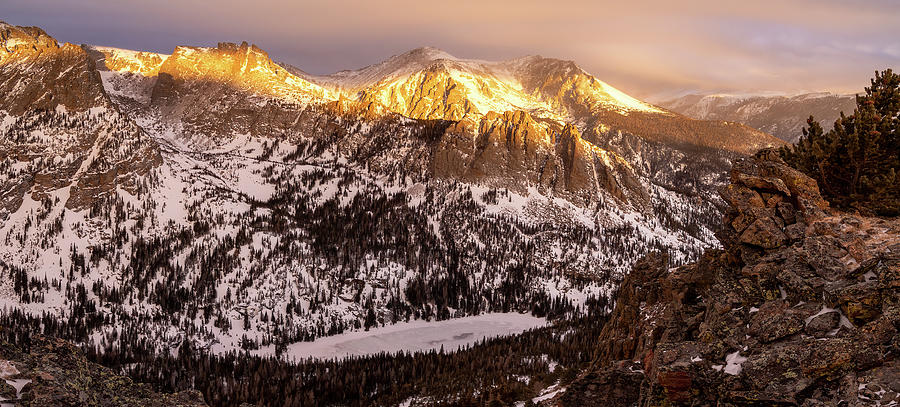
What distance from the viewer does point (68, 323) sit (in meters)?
146

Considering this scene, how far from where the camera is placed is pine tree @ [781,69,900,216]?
29.6 metres

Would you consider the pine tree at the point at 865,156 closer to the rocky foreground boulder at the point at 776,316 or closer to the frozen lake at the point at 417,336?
the rocky foreground boulder at the point at 776,316

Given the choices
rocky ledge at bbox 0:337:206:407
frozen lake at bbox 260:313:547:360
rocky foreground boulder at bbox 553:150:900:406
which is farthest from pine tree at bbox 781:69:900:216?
frozen lake at bbox 260:313:547:360

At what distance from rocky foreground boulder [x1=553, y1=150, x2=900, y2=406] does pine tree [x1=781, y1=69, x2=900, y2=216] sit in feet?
9.42

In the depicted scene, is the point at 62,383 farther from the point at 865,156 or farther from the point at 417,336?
the point at 417,336

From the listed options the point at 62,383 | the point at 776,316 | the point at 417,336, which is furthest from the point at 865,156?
the point at 417,336

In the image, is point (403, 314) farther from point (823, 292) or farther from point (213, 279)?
point (823, 292)

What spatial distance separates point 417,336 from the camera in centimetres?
16475

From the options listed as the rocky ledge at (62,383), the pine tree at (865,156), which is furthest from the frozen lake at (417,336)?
the rocky ledge at (62,383)

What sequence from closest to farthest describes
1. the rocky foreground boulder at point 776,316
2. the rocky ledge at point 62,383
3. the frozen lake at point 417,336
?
1. the rocky ledge at point 62,383
2. the rocky foreground boulder at point 776,316
3. the frozen lake at point 417,336

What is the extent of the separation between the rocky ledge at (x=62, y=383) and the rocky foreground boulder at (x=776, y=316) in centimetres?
1938

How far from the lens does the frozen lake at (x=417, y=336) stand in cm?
15088

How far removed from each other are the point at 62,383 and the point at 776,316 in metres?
25.4

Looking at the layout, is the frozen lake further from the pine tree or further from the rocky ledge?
the rocky ledge
